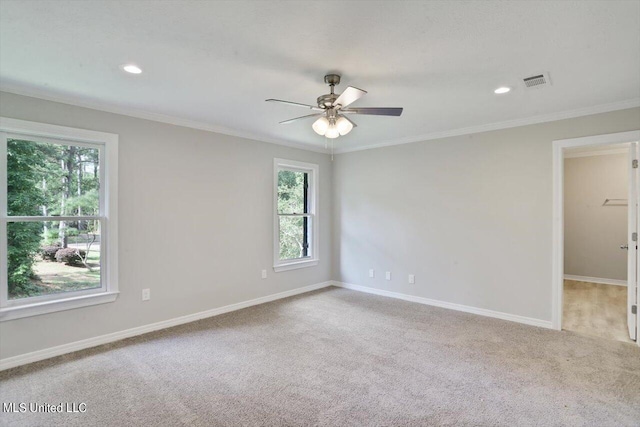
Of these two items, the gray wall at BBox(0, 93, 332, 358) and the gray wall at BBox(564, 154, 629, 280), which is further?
the gray wall at BBox(564, 154, 629, 280)

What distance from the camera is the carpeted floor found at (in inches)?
84.0

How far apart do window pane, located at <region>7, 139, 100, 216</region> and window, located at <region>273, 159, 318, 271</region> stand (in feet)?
7.71

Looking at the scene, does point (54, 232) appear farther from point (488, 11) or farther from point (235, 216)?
point (488, 11)

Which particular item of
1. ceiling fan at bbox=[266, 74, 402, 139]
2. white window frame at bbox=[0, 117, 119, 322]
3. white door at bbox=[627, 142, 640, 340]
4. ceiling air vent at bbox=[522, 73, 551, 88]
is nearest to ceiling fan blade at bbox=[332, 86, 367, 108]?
ceiling fan at bbox=[266, 74, 402, 139]

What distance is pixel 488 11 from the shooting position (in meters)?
1.77

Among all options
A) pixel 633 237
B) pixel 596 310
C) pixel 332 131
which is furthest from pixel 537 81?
pixel 596 310

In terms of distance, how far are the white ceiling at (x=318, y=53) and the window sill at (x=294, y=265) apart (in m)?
2.42

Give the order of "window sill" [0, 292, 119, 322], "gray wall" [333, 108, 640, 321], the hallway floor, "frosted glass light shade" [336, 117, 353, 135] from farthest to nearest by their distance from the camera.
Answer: "gray wall" [333, 108, 640, 321] → the hallway floor → "window sill" [0, 292, 119, 322] → "frosted glass light shade" [336, 117, 353, 135]

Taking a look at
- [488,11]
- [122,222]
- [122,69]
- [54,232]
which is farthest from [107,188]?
[488,11]

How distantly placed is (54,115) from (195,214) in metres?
1.65

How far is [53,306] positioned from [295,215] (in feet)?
10.5

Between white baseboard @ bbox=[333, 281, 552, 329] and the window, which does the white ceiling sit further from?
white baseboard @ bbox=[333, 281, 552, 329]

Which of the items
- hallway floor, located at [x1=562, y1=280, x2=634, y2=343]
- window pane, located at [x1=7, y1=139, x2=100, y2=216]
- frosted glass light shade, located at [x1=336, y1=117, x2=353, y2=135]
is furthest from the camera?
hallway floor, located at [x1=562, y1=280, x2=634, y2=343]

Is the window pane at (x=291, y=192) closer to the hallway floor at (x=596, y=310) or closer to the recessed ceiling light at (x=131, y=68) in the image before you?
the recessed ceiling light at (x=131, y=68)
